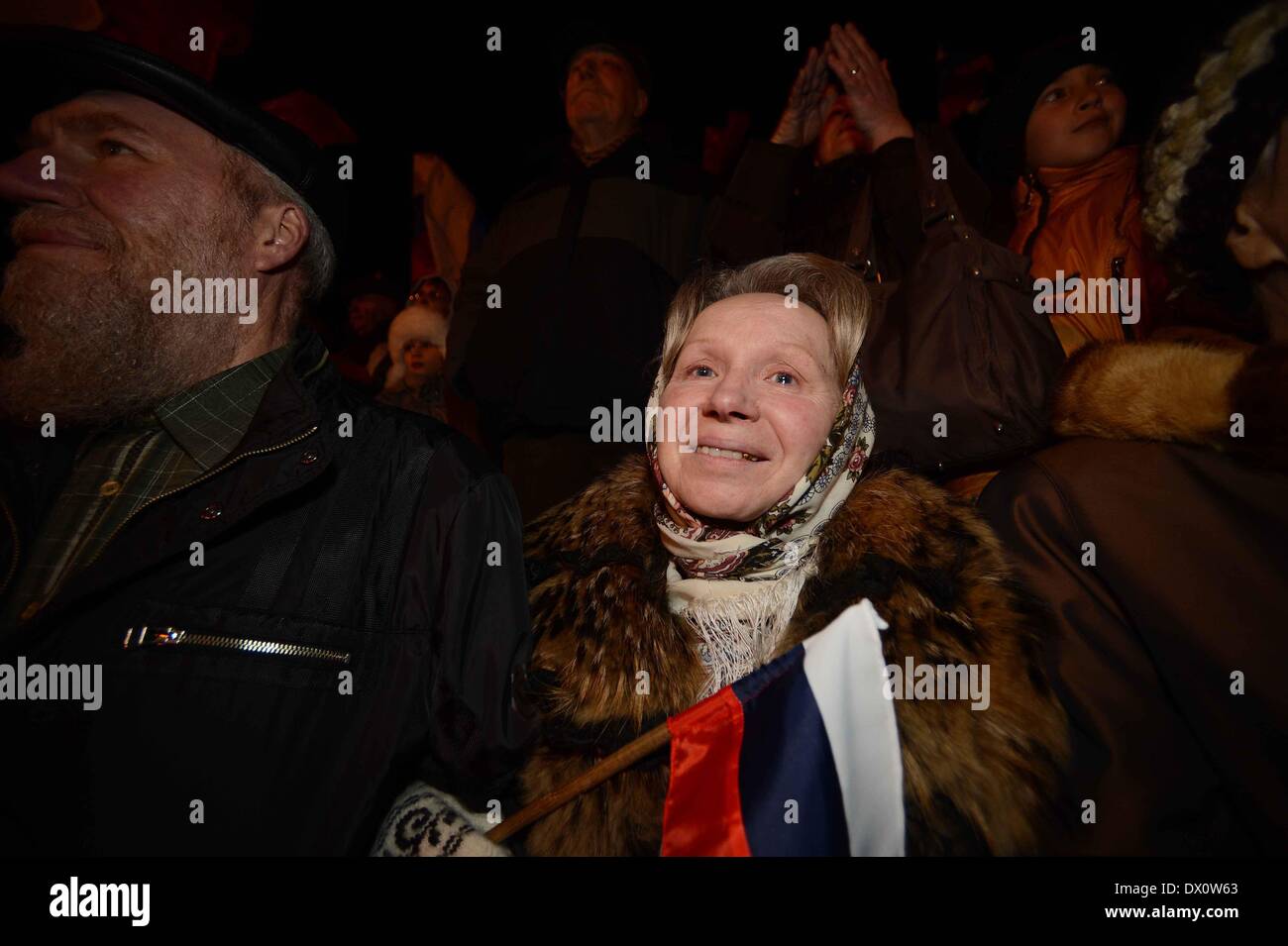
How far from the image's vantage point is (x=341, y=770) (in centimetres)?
161

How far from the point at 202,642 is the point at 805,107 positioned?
2.54 metres

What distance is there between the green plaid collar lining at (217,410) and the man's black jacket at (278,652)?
0.42ft

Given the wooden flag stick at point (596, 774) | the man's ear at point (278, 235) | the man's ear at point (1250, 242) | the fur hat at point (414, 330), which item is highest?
the fur hat at point (414, 330)

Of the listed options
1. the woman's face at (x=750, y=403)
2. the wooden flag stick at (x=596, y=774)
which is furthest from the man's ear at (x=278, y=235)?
the wooden flag stick at (x=596, y=774)

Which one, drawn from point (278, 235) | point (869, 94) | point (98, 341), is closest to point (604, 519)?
point (278, 235)

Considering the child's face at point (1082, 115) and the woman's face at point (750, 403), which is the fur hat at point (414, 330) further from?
the child's face at point (1082, 115)

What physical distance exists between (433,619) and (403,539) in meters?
0.19

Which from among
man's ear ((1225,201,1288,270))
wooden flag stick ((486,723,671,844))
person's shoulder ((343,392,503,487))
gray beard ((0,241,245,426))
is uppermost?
man's ear ((1225,201,1288,270))

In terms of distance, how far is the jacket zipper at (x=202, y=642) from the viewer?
1.62 meters

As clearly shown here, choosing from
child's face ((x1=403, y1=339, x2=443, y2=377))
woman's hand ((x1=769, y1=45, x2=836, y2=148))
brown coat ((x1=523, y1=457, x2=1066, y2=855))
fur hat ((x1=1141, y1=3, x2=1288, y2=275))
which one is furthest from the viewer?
child's face ((x1=403, y1=339, x2=443, y2=377))

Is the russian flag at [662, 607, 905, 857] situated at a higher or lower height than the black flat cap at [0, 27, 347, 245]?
lower

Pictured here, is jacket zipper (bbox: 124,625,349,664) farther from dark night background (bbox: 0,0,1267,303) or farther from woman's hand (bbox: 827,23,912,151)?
woman's hand (bbox: 827,23,912,151)

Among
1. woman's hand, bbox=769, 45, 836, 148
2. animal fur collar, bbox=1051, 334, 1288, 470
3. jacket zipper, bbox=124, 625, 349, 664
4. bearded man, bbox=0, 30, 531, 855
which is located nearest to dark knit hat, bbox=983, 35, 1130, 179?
woman's hand, bbox=769, 45, 836, 148

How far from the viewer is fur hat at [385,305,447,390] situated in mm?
3965
